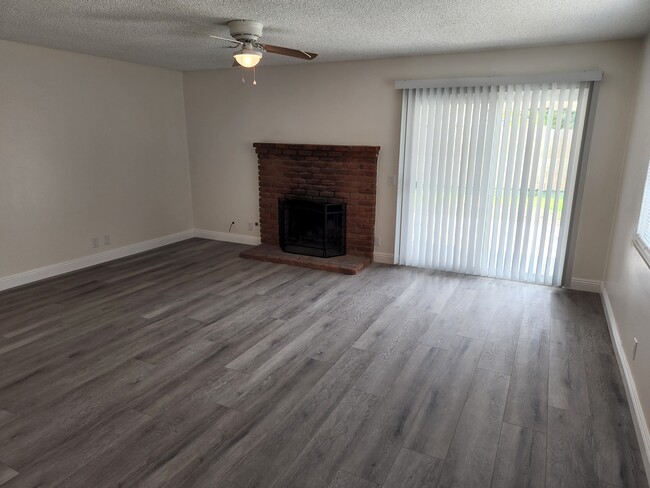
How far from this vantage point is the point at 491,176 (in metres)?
4.46

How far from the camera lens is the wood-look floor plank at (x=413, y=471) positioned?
191cm

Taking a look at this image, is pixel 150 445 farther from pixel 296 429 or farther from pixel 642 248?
pixel 642 248

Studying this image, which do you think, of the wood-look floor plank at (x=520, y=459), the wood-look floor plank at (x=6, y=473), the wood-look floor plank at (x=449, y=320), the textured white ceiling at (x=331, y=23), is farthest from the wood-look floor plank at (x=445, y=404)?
the textured white ceiling at (x=331, y=23)

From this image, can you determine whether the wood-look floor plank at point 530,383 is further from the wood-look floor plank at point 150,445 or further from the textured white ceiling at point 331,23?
the textured white ceiling at point 331,23

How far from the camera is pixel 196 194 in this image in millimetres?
6391

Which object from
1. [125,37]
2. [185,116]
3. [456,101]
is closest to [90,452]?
[125,37]

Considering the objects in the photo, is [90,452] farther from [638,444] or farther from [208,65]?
[208,65]

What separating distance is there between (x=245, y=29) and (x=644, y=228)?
3156 millimetres

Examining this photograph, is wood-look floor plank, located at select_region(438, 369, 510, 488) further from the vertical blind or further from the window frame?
the vertical blind

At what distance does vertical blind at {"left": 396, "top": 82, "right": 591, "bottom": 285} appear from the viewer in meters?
4.13

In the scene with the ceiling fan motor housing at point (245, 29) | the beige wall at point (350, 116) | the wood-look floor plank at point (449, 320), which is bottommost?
the wood-look floor plank at point (449, 320)

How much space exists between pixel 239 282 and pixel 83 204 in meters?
2.11

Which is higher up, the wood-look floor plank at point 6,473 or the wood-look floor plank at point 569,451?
the wood-look floor plank at point 569,451

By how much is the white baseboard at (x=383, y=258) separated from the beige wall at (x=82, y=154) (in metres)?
3.03
